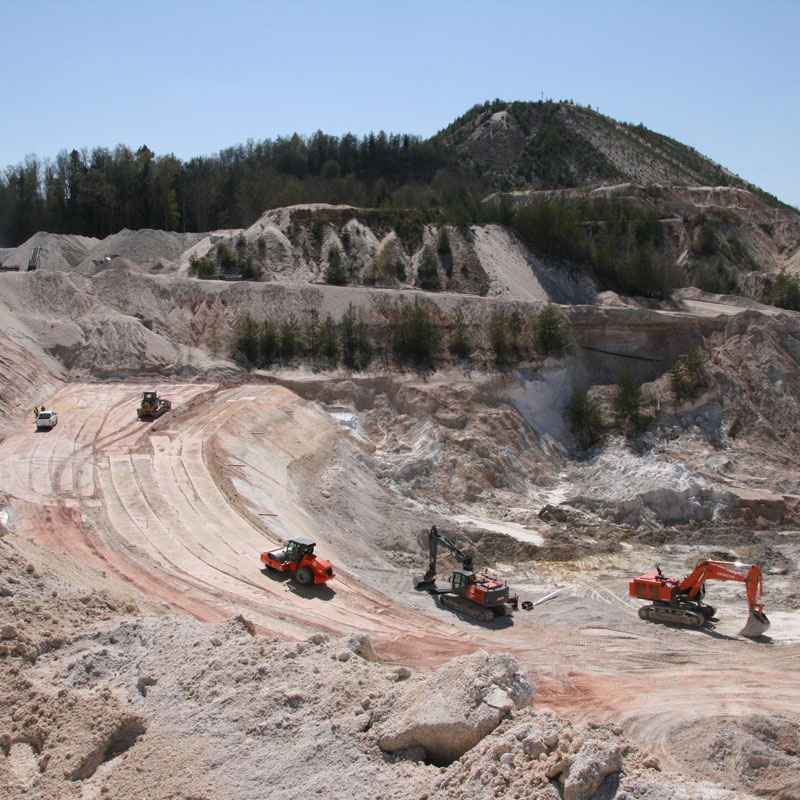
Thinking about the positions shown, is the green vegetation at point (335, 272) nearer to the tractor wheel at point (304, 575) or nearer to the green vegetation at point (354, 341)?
the green vegetation at point (354, 341)

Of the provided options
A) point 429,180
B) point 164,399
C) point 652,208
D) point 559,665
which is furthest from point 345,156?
point 559,665

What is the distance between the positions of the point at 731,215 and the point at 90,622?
70542 mm

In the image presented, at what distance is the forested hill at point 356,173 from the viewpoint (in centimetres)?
7056

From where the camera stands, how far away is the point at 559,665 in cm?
1759

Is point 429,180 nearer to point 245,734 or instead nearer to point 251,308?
point 251,308

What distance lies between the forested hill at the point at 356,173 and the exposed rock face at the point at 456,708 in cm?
4576

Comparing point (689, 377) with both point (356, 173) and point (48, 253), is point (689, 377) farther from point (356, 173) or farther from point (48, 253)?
point (356, 173)

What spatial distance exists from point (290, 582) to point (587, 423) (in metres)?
20.6

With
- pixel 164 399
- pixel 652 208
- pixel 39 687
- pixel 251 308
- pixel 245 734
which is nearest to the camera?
pixel 245 734

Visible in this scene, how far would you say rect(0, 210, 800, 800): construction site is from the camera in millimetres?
10594

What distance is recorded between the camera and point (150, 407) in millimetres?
32125

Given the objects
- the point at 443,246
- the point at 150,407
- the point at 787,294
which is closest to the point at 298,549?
the point at 150,407

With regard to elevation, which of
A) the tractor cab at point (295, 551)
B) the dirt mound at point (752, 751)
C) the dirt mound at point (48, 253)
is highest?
the dirt mound at point (48, 253)

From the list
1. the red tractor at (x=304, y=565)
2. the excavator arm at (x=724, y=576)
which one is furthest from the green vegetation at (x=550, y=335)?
the red tractor at (x=304, y=565)
